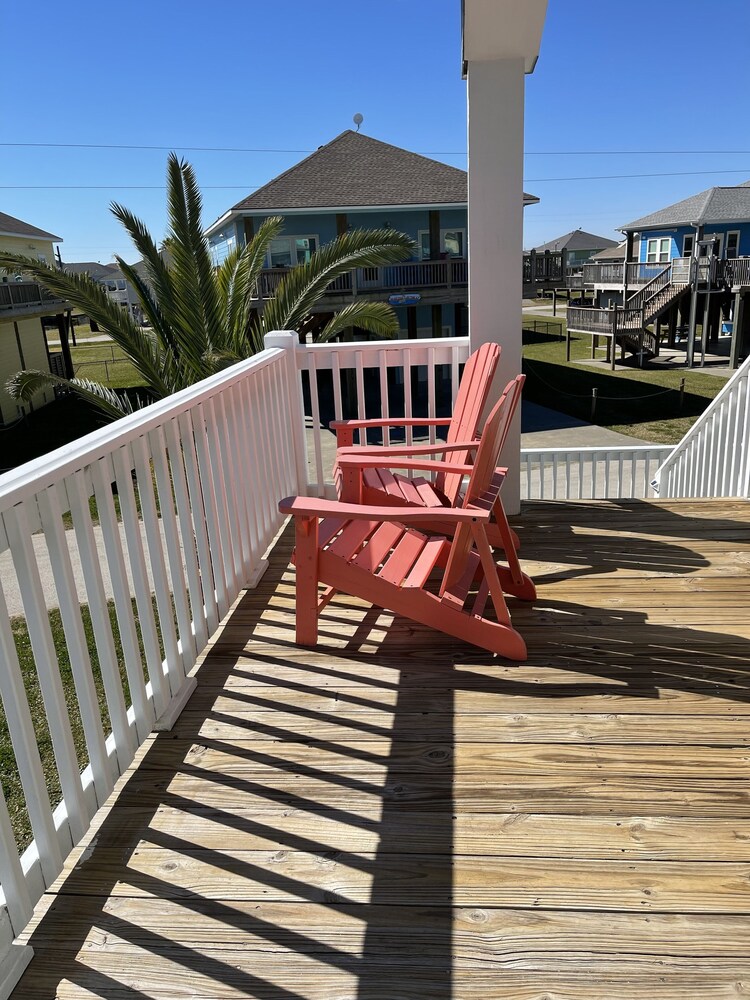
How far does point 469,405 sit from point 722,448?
7.46 feet

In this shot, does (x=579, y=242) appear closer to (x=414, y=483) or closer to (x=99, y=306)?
(x=99, y=306)

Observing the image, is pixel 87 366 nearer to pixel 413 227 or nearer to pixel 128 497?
pixel 413 227

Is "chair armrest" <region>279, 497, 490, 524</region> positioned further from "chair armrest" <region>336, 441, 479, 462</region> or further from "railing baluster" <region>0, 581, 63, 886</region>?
"railing baluster" <region>0, 581, 63, 886</region>

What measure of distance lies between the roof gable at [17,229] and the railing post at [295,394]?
22777mm

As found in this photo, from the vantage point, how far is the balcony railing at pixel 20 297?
65.2ft

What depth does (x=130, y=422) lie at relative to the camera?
6.97 ft

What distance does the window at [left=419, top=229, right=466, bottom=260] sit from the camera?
20453 mm

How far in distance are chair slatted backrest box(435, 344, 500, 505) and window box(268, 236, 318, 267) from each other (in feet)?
57.6

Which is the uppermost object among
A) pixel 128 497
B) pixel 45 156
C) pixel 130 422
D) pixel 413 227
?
pixel 45 156

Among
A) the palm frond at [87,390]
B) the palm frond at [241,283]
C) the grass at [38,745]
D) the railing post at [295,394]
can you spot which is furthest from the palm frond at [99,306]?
the railing post at [295,394]

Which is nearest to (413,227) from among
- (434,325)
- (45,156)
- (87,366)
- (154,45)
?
(434,325)

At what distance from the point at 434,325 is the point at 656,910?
19.9m

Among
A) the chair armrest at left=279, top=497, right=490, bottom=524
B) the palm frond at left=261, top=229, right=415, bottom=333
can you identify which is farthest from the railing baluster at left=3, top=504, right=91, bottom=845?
the palm frond at left=261, top=229, right=415, bottom=333

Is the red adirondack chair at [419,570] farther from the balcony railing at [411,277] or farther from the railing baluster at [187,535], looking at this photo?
the balcony railing at [411,277]
